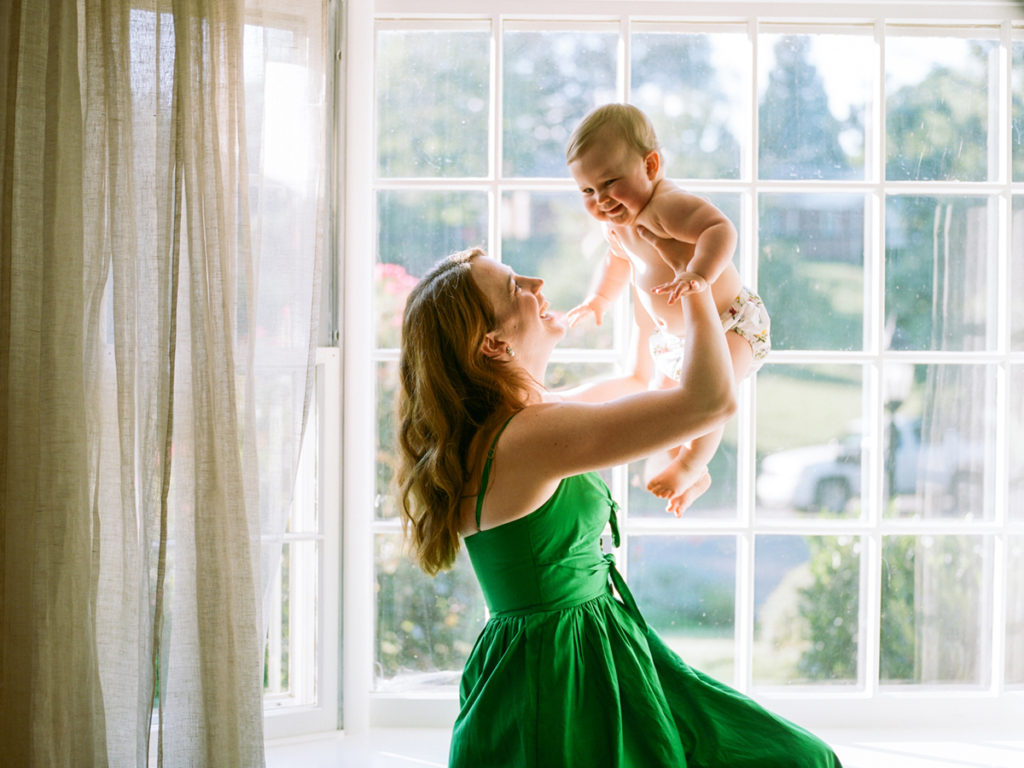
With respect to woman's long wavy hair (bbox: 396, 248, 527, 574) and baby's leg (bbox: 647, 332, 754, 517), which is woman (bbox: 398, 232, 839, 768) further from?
baby's leg (bbox: 647, 332, 754, 517)

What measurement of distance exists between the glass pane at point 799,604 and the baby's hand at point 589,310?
0.76 meters

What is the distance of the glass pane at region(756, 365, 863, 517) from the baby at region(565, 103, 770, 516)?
17.6 inches

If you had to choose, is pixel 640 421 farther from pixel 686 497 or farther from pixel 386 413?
pixel 386 413

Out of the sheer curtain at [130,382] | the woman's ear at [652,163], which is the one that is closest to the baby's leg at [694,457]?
the woman's ear at [652,163]

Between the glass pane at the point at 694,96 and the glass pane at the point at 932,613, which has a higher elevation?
the glass pane at the point at 694,96

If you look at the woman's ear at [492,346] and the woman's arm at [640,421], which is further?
the woman's ear at [492,346]

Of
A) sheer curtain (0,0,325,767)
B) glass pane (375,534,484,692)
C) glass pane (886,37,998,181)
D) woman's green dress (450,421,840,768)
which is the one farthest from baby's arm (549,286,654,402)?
glass pane (886,37,998,181)

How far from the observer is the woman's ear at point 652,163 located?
5.41 ft

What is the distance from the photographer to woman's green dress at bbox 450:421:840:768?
4.85 ft

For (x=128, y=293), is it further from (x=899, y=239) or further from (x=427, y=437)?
(x=899, y=239)

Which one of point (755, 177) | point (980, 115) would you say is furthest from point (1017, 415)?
point (755, 177)

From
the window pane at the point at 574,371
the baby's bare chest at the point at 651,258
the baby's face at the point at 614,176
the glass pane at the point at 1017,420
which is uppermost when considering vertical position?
the baby's face at the point at 614,176

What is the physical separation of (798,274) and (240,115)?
4.47ft

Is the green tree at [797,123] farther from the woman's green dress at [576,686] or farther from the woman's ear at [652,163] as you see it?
the woman's green dress at [576,686]
